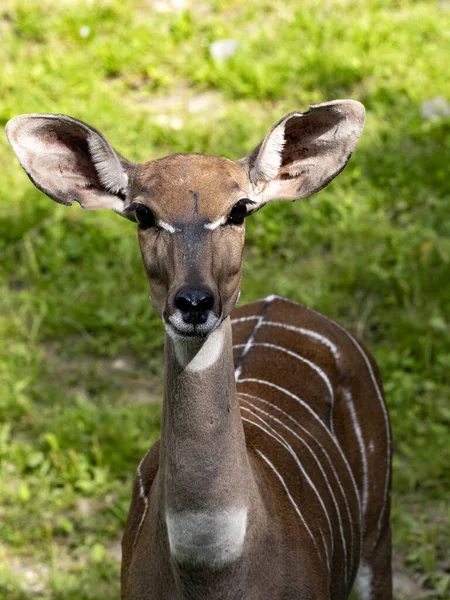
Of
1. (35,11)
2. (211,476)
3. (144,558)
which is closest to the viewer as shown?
(211,476)

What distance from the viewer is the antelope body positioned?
2551 millimetres

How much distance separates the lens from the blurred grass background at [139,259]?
4504 millimetres

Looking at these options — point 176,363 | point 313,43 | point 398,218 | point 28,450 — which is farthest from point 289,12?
point 176,363

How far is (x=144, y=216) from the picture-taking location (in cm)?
262

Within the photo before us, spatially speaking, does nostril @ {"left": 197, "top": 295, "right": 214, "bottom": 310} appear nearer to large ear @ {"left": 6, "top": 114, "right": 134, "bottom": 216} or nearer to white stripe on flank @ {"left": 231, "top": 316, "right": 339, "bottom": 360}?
large ear @ {"left": 6, "top": 114, "right": 134, "bottom": 216}

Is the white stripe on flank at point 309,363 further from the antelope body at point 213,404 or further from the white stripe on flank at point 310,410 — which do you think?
the antelope body at point 213,404

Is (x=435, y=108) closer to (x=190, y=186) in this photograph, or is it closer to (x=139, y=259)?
(x=139, y=259)

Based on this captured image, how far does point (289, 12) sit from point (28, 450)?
3875 mm

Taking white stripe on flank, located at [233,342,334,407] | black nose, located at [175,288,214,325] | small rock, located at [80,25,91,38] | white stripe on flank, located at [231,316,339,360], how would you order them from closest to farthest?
black nose, located at [175,288,214,325]
white stripe on flank, located at [233,342,334,407]
white stripe on flank, located at [231,316,339,360]
small rock, located at [80,25,91,38]

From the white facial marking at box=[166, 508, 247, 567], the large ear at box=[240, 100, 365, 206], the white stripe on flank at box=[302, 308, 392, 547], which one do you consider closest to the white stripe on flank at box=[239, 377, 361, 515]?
the white stripe on flank at box=[302, 308, 392, 547]

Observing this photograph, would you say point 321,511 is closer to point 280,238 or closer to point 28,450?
point 28,450

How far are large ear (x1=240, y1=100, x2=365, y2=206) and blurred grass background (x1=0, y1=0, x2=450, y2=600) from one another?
6.32 feet

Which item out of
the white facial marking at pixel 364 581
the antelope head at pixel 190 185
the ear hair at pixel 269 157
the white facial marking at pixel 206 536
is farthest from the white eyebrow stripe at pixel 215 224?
the white facial marking at pixel 364 581

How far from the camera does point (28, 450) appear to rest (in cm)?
468
